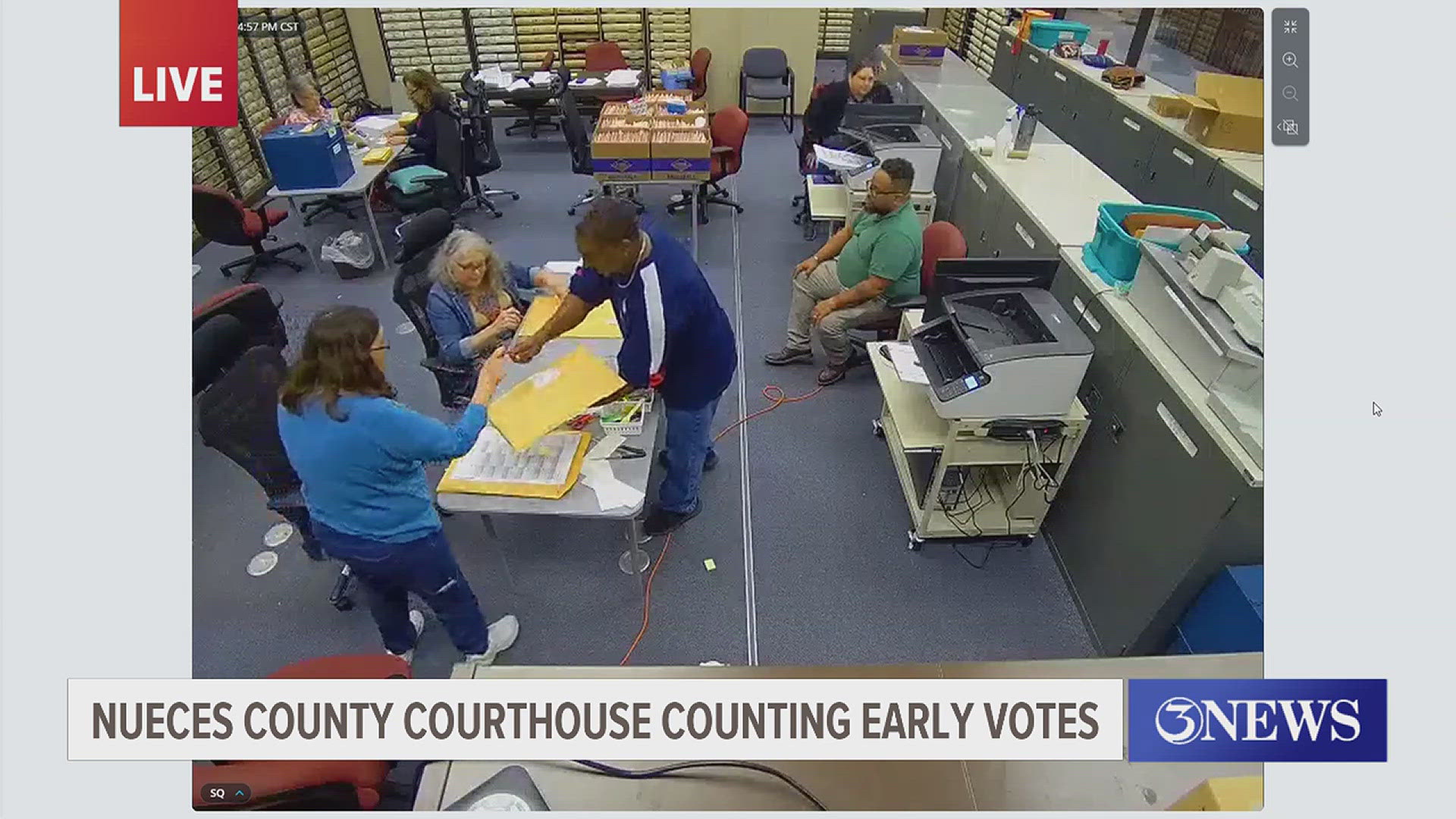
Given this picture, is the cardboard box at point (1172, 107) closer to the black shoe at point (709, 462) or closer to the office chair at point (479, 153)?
the black shoe at point (709, 462)

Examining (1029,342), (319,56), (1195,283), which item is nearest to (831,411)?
(1029,342)

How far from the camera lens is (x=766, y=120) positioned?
7.41 meters

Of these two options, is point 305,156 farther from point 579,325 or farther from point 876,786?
point 876,786

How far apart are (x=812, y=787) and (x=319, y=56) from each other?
7.44 metres

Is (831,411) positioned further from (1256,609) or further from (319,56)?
(319,56)

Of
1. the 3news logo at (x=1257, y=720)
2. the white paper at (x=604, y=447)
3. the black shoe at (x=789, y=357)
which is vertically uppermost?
the 3news logo at (x=1257, y=720)

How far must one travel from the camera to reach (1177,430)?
6.42 feet

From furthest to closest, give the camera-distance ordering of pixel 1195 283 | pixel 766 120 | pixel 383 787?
pixel 766 120 → pixel 1195 283 → pixel 383 787

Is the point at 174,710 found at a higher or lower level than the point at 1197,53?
lower

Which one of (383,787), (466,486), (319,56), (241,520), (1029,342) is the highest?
(319,56)

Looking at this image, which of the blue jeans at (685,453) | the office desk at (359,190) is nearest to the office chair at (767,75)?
the office desk at (359,190)

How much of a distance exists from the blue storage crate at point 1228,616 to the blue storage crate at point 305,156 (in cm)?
496

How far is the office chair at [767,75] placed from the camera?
22.6ft
